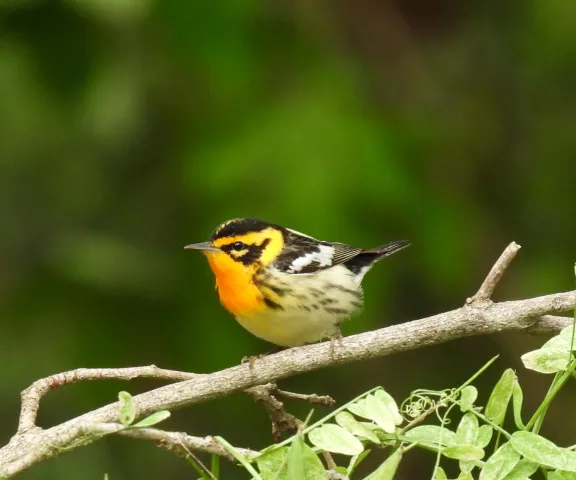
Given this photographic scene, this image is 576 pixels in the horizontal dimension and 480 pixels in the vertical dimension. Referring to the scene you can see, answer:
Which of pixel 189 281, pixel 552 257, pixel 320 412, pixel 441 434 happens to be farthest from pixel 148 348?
pixel 441 434

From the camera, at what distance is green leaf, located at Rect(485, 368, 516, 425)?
202 cm

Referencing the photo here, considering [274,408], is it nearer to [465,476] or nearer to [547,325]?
[547,325]

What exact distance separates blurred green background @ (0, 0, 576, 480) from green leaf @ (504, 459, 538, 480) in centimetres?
310

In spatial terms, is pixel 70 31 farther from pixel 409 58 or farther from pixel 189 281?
pixel 409 58

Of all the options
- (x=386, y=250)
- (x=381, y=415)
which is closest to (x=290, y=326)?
(x=386, y=250)

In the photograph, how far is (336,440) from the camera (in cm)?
189

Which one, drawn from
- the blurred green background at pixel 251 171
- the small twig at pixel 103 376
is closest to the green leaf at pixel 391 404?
the small twig at pixel 103 376

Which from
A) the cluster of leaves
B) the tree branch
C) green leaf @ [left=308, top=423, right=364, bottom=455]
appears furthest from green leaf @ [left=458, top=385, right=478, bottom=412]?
the tree branch

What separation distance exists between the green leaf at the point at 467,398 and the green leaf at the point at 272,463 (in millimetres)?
369

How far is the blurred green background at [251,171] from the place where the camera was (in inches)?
208

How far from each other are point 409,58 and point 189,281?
2.04m

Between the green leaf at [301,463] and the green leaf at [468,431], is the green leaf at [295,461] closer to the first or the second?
the green leaf at [301,463]

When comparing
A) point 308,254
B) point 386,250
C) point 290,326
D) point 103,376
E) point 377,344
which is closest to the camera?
point 377,344

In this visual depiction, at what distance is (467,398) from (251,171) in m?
3.27
